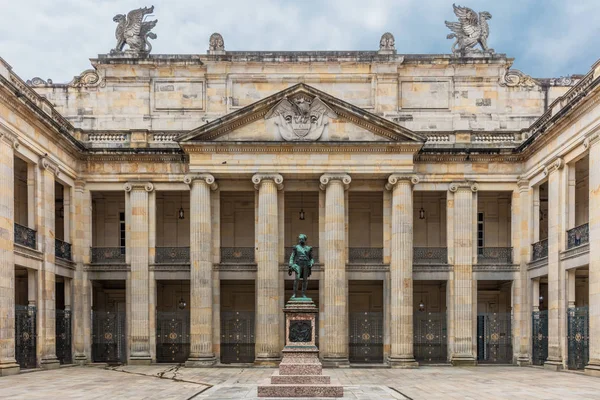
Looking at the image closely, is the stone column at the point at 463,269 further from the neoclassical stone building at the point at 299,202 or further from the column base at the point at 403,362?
the column base at the point at 403,362

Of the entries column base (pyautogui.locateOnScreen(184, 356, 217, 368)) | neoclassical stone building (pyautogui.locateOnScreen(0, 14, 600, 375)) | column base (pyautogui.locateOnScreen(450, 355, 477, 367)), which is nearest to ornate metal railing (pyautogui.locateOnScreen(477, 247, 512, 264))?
neoclassical stone building (pyautogui.locateOnScreen(0, 14, 600, 375))

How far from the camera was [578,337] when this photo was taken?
26.0 metres

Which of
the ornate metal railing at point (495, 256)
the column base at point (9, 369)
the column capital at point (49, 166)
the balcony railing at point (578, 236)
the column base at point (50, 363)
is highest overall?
the column capital at point (49, 166)

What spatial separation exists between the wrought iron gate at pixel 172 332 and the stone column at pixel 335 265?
646 cm

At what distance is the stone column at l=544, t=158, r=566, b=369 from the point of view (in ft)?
90.4

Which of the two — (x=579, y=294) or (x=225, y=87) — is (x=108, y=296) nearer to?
(x=225, y=87)

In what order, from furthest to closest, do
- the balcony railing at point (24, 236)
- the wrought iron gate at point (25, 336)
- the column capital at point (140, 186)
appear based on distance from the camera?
the column capital at point (140, 186), the balcony railing at point (24, 236), the wrought iron gate at point (25, 336)

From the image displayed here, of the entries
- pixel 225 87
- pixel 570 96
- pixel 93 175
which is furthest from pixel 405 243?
pixel 93 175

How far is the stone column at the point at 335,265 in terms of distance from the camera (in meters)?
30.6

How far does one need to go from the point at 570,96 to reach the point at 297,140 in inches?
426

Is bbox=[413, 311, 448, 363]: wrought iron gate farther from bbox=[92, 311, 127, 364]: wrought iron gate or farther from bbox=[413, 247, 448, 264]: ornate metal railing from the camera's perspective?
bbox=[92, 311, 127, 364]: wrought iron gate

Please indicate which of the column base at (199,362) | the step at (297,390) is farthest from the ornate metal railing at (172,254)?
the step at (297,390)

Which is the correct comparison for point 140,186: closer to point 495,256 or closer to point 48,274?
point 48,274

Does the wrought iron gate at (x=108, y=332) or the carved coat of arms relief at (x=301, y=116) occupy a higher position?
the carved coat of arms relief at (x=301, y=116)
